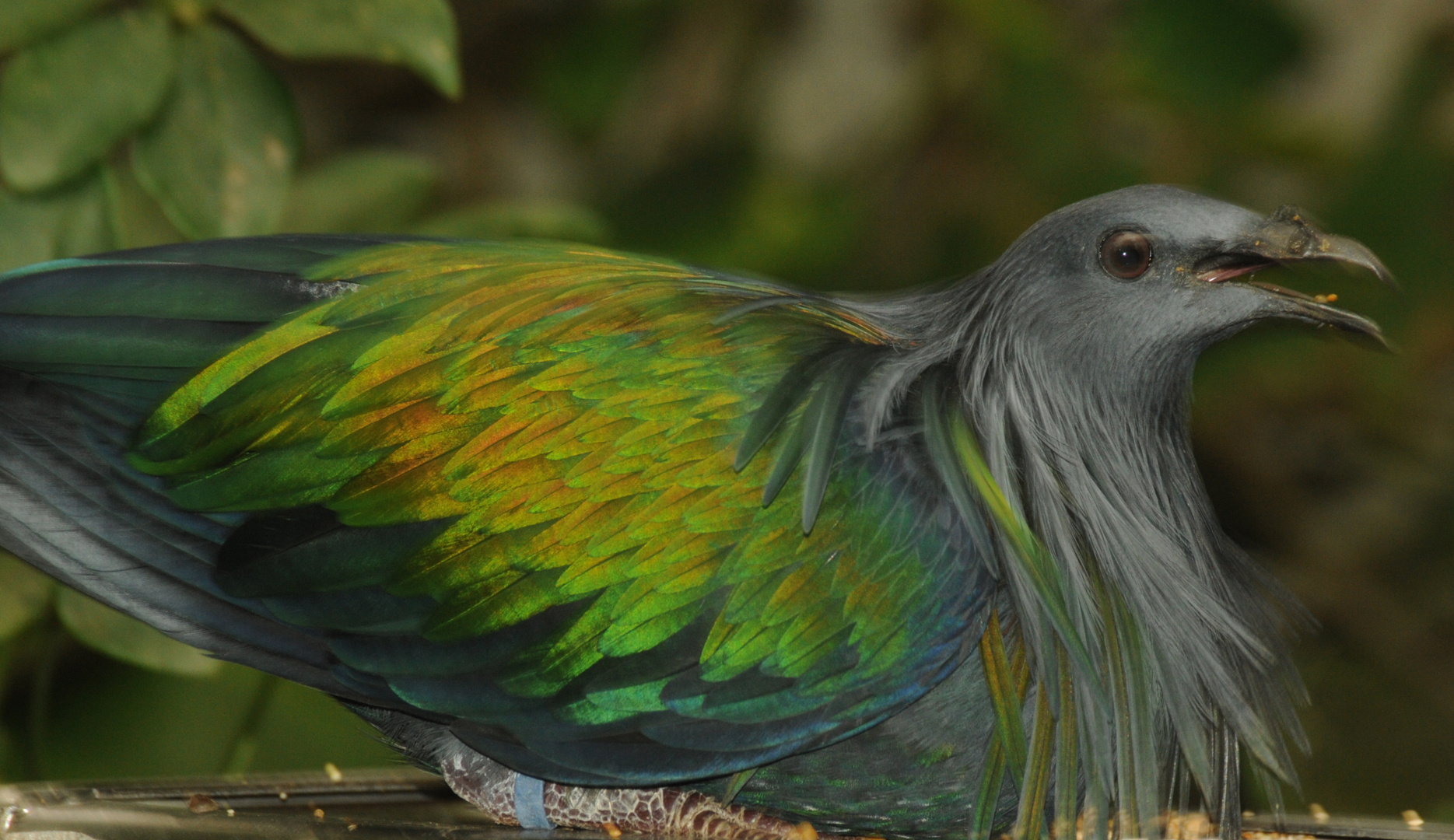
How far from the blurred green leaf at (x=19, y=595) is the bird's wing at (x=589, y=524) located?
0.52m

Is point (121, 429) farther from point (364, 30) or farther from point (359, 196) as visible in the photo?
point (359, 196)

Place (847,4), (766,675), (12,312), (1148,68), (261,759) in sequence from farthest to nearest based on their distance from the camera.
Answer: (847,4), (1148,68), (261,759), (12,312), (766,675)

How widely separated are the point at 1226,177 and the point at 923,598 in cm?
223

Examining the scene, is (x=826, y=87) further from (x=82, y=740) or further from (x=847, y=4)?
(x=82, y=740)

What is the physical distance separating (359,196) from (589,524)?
0.85 metres

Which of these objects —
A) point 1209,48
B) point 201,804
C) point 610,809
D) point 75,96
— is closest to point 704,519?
point 610,809

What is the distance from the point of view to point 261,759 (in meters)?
2.12

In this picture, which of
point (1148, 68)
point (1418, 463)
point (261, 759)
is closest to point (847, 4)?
point (1148, 68)

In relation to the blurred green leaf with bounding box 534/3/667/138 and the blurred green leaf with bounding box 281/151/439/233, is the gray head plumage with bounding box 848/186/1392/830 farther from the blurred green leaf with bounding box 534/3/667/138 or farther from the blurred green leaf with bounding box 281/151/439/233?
the blurred green leaf with bounding box 534/3/667/138

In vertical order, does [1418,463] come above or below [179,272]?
above

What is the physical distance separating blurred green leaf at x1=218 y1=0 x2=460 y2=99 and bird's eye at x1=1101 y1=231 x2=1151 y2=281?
69 cm

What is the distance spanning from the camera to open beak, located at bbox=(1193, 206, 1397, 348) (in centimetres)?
100

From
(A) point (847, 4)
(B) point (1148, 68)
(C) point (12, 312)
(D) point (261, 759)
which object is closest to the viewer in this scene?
(C) point (12, 312)

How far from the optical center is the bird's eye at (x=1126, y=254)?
102 centimetres
